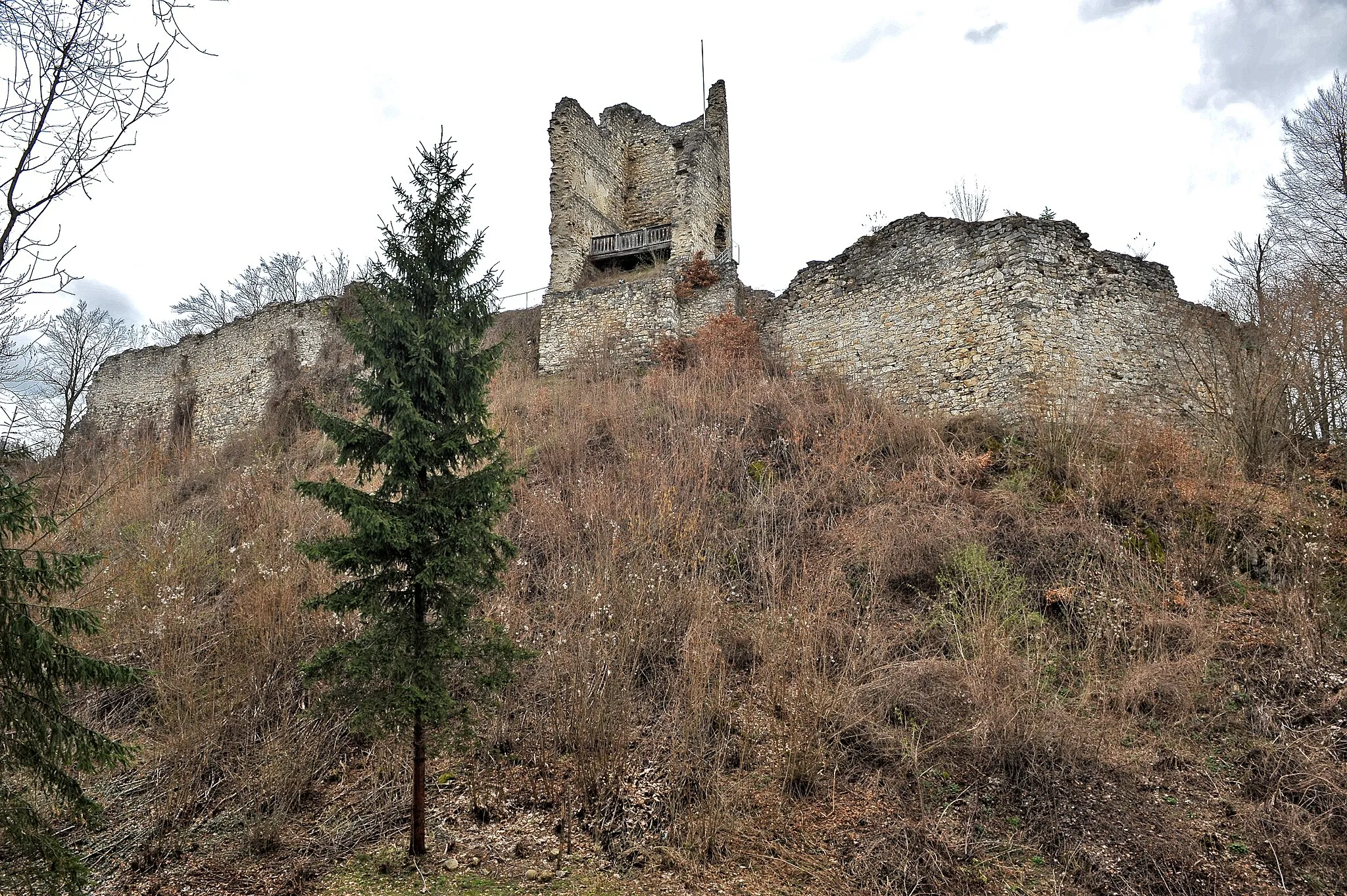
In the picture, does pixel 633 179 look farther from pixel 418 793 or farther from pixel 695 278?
pixel 418 793

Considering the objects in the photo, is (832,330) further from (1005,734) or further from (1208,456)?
(1005,734)

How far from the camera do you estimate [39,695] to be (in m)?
4.31

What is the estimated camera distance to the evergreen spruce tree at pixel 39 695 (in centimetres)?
411

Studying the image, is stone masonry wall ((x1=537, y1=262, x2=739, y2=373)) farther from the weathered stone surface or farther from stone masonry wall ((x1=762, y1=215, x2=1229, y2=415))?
stone masonry wall ((x1=762, y1=215, x2=1229, y2=415))

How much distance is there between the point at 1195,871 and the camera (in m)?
5.09

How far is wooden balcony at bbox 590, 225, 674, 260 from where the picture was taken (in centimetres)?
1953

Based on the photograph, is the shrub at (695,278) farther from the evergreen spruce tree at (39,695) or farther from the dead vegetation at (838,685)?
the evergreen spruce tree at (39,695)

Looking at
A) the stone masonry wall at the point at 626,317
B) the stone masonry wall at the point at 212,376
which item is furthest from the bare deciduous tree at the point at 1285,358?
the stone masonry wall at the point at 212,376

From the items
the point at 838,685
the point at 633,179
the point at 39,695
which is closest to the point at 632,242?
the point at 633,179

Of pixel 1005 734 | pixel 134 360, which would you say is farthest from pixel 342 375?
pixel 1005 734

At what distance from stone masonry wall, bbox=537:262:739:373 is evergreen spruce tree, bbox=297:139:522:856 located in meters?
10.4

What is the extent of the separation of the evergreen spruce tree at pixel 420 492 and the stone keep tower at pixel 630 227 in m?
10.4

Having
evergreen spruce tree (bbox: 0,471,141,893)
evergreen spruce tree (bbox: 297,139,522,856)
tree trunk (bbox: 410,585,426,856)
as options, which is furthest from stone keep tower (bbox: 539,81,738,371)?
evergreen spruce tree (bbox: 0,471,141,893)

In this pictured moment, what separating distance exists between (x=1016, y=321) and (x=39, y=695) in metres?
12.2
